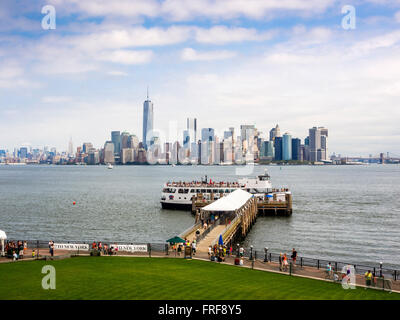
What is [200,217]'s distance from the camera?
5850 centimetres

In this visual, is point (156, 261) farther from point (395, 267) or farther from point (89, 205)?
point (89, 205)

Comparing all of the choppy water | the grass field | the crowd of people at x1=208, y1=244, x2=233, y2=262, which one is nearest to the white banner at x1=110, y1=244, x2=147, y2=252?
the grass field

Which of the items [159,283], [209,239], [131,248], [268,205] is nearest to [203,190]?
[268,205]

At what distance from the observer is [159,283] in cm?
2323

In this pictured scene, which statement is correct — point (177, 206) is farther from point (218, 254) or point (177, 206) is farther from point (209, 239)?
point (218, 254)

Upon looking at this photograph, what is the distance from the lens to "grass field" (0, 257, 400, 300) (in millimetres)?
21422

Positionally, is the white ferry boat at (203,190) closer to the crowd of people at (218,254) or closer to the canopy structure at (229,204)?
the canopy structure at (229,204)

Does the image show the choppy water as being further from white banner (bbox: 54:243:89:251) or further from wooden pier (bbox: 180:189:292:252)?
white banner (bbox: 54:243:89:251)

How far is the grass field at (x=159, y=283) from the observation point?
21422 mm

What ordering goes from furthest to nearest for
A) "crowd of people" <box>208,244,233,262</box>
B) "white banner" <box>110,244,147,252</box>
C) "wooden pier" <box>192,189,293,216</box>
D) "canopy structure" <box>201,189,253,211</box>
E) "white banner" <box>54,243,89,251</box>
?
1. "wooden pier" <box>192,189,293,216</box>
2. "canopy structure" <box>201,189,253,211</box>
3. "white banner" <box>54,243,89,251</box>
4. "white banner" <box>110,244,147,252</box>
5. "crowd of people" <box>208,244,233,262</box>

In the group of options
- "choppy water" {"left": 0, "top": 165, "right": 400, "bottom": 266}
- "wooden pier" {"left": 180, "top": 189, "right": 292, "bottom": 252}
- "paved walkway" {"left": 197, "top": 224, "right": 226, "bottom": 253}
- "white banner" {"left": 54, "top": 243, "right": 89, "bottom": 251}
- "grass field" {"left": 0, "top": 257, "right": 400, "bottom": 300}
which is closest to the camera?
"grass field" {"left": 0, "top": 257, "right": 400, "bottom": 300}

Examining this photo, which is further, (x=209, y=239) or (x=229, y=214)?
(x=229, y=214)

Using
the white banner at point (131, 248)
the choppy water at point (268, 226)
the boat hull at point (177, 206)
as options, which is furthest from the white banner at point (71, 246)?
the boat hull at point (177, 206)
